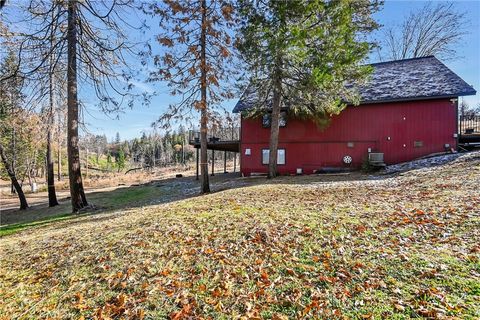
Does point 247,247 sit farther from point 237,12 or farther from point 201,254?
point 237,12

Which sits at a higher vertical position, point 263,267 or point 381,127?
point 381,127

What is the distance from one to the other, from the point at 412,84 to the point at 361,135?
3.92m

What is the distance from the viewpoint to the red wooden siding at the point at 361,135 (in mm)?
14227

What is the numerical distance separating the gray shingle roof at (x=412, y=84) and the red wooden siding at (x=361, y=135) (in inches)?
19.8

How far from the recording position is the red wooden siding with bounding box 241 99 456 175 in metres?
14.2

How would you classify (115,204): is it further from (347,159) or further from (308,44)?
(347,159)

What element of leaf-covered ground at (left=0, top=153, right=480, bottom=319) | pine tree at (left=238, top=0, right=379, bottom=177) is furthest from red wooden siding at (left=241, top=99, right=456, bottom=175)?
leaf-covered ground at (left=0, top=153, right=480, bottom=319)

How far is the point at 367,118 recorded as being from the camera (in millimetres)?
15344

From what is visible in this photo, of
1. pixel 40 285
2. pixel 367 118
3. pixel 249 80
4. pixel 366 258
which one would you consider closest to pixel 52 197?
pixel 249 80

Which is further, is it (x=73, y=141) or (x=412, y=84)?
(x=412, y=84)

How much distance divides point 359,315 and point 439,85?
1606cm

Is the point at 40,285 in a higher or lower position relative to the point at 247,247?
lower

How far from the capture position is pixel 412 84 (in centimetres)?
1512

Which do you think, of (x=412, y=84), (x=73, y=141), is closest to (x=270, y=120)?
(x=412, y=84)
